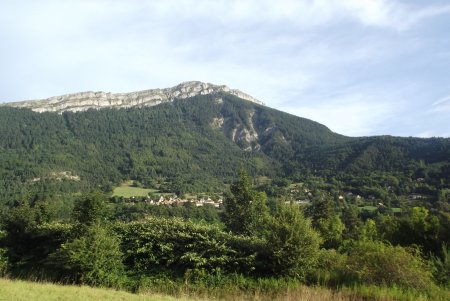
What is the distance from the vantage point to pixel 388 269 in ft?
35.9

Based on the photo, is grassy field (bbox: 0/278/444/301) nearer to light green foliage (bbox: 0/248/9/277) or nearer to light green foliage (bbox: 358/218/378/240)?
light green foliage (bbox: 0/248/9/277)

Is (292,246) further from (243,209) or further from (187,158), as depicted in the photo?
(187,158)

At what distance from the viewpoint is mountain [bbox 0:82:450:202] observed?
112 meters

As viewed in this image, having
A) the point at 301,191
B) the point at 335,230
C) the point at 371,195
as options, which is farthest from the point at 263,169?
A: the point at 335,230

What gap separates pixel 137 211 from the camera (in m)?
78.8

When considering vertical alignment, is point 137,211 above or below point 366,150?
below

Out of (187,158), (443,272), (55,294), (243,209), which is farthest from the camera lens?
(187,158)

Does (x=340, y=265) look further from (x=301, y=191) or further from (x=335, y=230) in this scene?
(x=301, y=191)

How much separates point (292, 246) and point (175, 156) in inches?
6144

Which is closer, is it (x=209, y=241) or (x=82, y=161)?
(x=209, y=241)

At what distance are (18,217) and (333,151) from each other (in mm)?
140269

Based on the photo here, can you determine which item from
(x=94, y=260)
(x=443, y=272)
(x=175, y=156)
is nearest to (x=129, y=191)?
(x=175, y=156)

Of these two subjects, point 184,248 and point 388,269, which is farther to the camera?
point 184,248

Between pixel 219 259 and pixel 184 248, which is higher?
pixel 219 259
